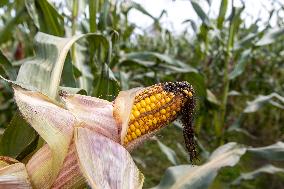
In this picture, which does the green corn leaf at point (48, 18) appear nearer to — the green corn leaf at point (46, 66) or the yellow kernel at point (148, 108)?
the green corn leaf at point (46, 66)

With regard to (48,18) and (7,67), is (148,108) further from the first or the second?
(48,18)

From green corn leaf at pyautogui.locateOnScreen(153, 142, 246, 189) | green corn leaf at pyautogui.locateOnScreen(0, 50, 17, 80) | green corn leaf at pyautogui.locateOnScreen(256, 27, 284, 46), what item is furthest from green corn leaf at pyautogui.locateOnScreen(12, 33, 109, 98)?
green corn leaf at pyautogui.locateOnScreen(256, 27, 284, 46)

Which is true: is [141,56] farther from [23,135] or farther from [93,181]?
[93,181]

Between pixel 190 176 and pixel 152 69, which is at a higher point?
pixel 152 69

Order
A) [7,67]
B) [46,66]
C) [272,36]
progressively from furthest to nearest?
[272,36] < [7,67] < [46,66]

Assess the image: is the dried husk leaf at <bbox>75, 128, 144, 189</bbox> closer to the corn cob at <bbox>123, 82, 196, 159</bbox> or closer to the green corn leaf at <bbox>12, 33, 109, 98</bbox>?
the corn cob at <bbox>123, 82, 196, 159</bbox>

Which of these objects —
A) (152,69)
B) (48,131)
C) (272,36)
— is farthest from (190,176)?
(272,36)
